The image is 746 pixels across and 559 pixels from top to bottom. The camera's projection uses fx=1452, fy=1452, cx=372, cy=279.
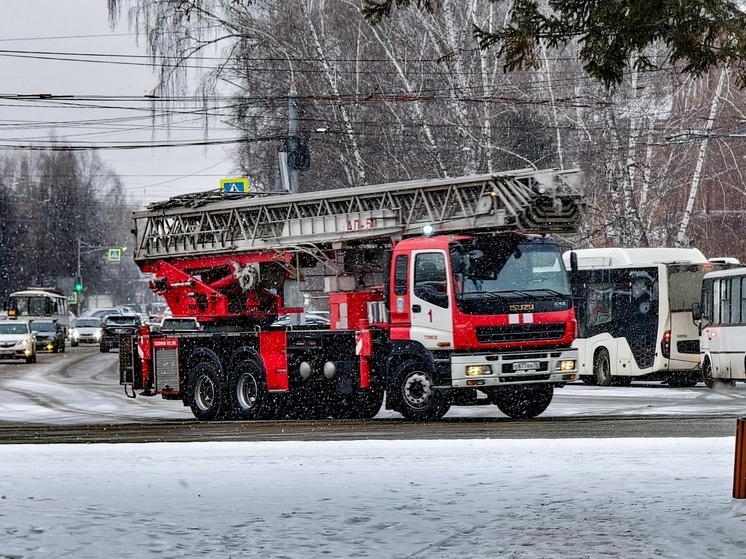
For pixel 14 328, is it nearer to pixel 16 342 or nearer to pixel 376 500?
pixel 16 342

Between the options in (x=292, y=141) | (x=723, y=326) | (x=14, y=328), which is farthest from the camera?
(x=14, y=328)

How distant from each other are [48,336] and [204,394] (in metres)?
45.2

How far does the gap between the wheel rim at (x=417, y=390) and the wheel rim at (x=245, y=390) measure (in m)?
3.17

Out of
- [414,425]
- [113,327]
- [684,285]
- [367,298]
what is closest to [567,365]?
[414,425]

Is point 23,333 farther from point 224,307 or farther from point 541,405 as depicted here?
point 541,405

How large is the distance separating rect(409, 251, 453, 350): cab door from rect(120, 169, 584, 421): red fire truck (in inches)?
0.8

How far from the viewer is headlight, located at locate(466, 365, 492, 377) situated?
1938cm

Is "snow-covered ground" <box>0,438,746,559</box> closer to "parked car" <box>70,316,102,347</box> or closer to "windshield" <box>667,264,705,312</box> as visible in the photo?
"windshield" <box>667,264,705,312</box>

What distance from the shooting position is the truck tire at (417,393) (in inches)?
784

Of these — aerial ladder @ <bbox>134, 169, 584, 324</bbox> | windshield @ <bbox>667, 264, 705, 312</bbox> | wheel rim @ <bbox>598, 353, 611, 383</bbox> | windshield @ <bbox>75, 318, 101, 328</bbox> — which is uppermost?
aerial ladder @ <bbox>134, 169, 584, 324</bbox>

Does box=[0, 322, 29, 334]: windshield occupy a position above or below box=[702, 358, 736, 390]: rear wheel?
above

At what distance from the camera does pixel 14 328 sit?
53312 mm

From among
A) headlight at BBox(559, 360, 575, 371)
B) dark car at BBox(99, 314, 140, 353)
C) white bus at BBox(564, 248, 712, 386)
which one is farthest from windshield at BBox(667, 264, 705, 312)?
dark car at BBox(99, 314, 140, 353)

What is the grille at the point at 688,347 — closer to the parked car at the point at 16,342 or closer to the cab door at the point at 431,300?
the cab door at the point at 431,300
